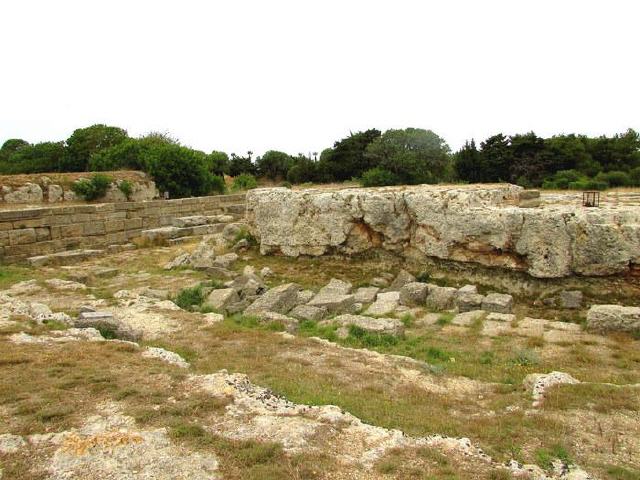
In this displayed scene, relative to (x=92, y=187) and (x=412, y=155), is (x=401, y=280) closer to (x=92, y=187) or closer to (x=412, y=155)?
(x=92, y=187)

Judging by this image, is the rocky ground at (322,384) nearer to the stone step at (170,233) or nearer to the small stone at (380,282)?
the small stone at (380,282)

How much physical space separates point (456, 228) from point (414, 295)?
1533 millimetres

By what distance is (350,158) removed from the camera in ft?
98.5

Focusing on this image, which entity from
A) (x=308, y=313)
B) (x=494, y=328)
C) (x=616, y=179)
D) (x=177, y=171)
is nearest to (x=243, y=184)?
(x=177, y=171)

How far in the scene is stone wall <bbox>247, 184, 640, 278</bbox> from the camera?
7.62 metres

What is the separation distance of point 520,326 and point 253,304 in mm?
4060

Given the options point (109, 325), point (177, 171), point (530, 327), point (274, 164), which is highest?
point (274, 164)

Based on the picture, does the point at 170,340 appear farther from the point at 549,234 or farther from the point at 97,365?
the point at 549,234

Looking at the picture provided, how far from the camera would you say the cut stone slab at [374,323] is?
690 cm

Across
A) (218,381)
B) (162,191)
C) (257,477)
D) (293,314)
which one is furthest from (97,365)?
(162,191)

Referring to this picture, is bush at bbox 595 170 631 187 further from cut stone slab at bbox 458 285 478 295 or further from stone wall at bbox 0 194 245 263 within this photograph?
stone wall at bbox 0 194 245 263

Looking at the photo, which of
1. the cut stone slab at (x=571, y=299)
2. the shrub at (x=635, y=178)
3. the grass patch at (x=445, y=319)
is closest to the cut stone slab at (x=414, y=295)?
the grass patch at (x=445, y=319)

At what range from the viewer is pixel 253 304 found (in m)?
8.38

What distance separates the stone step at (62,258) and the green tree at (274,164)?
91.7 ft
